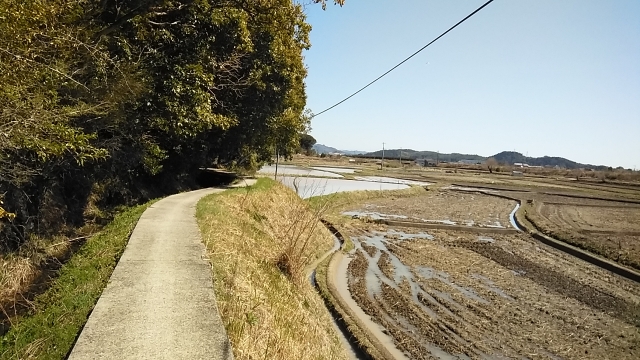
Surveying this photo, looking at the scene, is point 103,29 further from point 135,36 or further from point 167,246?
point 167,246

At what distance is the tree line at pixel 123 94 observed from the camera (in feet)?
18.4

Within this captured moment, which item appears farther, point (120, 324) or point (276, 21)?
point (276, 21)

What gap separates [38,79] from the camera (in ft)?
18.9

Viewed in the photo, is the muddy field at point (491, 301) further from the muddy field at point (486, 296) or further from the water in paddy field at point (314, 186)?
the water in paddy field at point (314, 186)

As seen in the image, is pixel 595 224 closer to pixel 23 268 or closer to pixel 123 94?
pixel 123 94

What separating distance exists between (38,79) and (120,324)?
3756mm

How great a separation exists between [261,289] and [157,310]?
2.46 metres

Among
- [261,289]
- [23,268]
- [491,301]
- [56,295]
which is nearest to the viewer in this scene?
[56,295]

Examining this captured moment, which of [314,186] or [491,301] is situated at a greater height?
[314,186]

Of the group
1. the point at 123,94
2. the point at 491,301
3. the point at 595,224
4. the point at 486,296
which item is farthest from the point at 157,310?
the point at 595,224

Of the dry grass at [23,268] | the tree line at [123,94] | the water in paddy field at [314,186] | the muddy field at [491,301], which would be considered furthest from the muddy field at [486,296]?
the tree line at [123,94]

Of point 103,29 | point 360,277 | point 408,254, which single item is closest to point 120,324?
point 103,29

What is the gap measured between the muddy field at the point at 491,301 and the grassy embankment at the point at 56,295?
6.18 m

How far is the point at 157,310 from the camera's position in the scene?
15.1 ft
